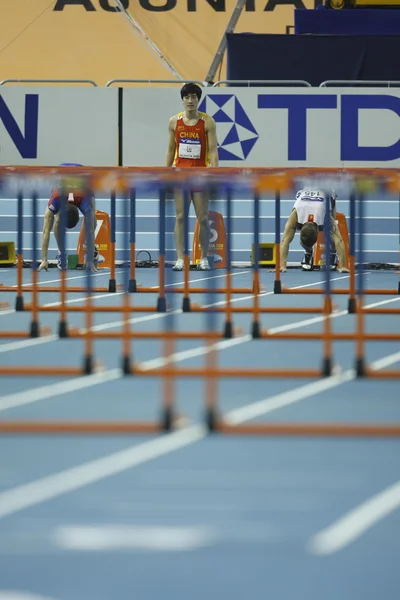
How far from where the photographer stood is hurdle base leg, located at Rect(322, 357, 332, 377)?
5.23 meters

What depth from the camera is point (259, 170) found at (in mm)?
5395

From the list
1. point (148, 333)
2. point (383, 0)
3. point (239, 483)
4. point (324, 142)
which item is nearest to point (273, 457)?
point (239, 483)

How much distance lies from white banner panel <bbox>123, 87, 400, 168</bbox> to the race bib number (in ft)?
13.4

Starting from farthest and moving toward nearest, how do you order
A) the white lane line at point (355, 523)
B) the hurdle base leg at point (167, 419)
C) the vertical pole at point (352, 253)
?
the vertical pole at point (352, 253) → the hurdle base leg at point (167, 419) → the white lane line at point (355, 523)

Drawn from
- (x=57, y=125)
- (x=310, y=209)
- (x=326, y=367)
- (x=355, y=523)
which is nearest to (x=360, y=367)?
(x=326, y=367)

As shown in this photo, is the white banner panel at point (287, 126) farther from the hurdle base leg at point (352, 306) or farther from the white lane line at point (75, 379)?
the white lane line at point (75, 379)

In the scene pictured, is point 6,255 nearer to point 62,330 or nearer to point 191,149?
point 191,149

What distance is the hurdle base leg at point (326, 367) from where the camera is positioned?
5234 millimetres

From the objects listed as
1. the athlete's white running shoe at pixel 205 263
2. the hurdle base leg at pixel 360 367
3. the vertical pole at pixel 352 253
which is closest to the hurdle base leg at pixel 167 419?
the hurdle base leg at pixel 360 367

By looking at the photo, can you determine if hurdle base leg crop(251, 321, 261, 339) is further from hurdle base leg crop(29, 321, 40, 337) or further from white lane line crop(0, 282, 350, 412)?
hurdle base leg crop(29, 321, 40, 337)

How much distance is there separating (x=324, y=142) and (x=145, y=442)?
Answer: 10910 mm

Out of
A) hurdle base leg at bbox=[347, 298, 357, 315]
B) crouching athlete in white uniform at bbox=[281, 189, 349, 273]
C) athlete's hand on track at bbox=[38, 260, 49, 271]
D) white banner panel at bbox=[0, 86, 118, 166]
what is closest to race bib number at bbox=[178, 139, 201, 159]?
crouching athlete in white uniform at bbox=[281, 189, 349, 273]

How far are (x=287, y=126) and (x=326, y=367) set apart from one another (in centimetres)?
Result: 946

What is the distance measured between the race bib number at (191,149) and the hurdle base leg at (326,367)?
5.25 metres
